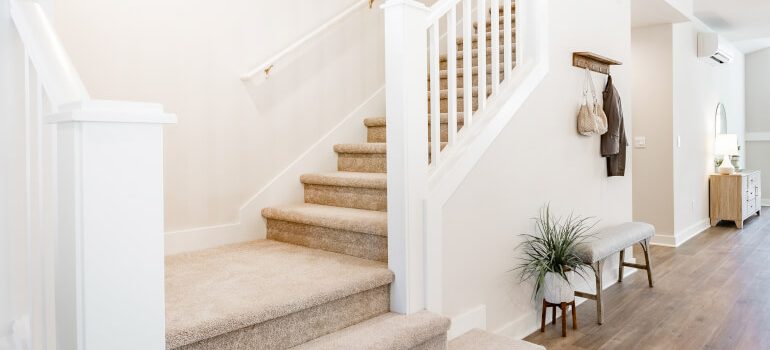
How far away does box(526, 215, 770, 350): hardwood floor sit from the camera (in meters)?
2.88

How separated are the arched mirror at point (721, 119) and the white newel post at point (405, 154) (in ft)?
21.2

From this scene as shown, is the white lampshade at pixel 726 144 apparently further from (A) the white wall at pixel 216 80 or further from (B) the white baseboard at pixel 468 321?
(B) the white baseboard at pixel 468 321

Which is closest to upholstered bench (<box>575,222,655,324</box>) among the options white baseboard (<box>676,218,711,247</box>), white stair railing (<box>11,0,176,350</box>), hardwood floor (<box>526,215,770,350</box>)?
hardwood floor (<box>526,215,770,350</box>)

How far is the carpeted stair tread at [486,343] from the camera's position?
229cm

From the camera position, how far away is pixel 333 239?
263cm

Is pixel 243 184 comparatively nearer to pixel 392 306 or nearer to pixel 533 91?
pixel 392 306

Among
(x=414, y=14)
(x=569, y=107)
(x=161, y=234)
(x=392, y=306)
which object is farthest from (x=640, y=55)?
(x=161, y=234)

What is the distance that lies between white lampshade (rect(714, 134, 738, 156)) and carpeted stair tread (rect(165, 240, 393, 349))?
6375 millimetres

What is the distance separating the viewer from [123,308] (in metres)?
1.15

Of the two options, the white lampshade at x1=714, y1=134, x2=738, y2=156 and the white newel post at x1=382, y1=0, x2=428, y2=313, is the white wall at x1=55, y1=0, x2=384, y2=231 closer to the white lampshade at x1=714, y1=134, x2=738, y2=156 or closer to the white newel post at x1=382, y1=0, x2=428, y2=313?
the white newel post at x1=382, y1=0, x2=428, y2=313

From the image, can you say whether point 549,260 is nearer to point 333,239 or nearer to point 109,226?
point 333,239

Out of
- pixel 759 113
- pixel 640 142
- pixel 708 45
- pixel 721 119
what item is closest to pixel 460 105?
pixel 640 142

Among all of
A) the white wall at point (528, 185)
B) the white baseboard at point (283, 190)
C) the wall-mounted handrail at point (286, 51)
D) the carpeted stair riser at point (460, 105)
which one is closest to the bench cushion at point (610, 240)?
the white wall at point (528, 185)

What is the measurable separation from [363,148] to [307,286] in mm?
1384
